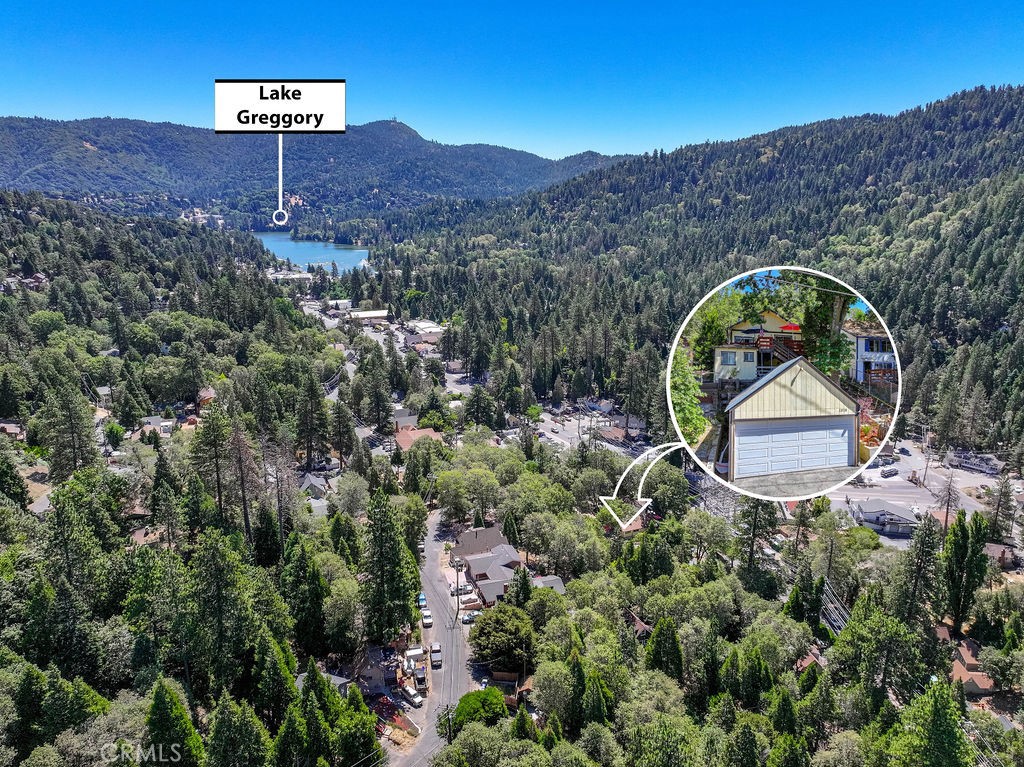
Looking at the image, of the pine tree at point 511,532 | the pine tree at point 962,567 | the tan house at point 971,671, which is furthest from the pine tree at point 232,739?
the pine tree at point 962,567

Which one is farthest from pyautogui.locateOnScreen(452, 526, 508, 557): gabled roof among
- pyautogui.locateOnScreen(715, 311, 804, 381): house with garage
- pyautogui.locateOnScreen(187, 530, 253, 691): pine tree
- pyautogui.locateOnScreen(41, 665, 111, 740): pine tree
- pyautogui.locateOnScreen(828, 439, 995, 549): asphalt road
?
pyautogui.locateOnScreen(715, 311, 804, 381): house with garage

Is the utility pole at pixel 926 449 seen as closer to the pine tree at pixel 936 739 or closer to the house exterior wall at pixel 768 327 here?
the pine tree at pixel 936 739

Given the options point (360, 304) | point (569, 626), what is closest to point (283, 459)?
point (569, 626)

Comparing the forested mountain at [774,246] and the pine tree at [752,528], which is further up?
the forested mountain at [774,246]

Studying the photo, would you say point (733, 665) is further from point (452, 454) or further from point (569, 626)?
point (452, 454)

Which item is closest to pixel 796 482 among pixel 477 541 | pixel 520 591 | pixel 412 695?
pixel 412 695

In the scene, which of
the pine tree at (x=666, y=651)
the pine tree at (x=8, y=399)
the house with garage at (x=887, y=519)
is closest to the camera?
the pine tree at (x=666, y=651)
